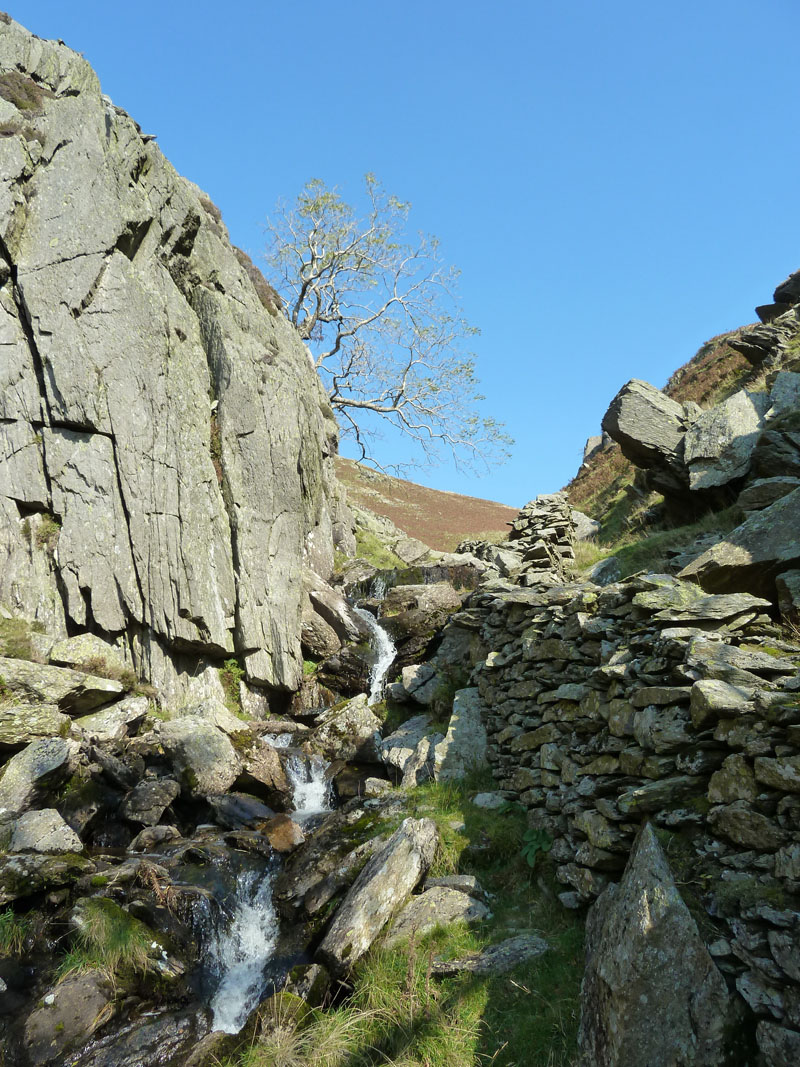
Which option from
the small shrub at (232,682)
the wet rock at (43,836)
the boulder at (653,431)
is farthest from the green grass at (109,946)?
the boulder at (653,431)

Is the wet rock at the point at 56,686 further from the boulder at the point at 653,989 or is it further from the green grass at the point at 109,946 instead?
the boulder at the point at 653,989

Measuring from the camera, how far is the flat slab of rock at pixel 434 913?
661 cm

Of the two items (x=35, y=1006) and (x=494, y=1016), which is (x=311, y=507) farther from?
(x=494, y=1016)

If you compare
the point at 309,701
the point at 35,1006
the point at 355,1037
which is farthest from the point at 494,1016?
the point at 309,701

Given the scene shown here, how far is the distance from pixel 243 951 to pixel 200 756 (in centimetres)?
492

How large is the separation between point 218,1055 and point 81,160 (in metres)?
22.7

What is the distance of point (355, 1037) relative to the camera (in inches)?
222

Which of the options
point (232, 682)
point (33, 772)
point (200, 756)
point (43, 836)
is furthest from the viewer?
point (232, 682)

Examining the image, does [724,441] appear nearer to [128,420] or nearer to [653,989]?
[653,989]

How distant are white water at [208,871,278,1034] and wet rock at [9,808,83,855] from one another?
2.77 m

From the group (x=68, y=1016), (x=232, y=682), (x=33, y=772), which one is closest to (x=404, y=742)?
(x=68, y=1016)

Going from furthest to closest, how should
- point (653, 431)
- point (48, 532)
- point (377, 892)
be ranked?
point (48, 532) → point (653, 431) → point (377, 892)

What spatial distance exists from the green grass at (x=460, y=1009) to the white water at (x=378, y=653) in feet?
32.1

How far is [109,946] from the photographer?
7652mm
